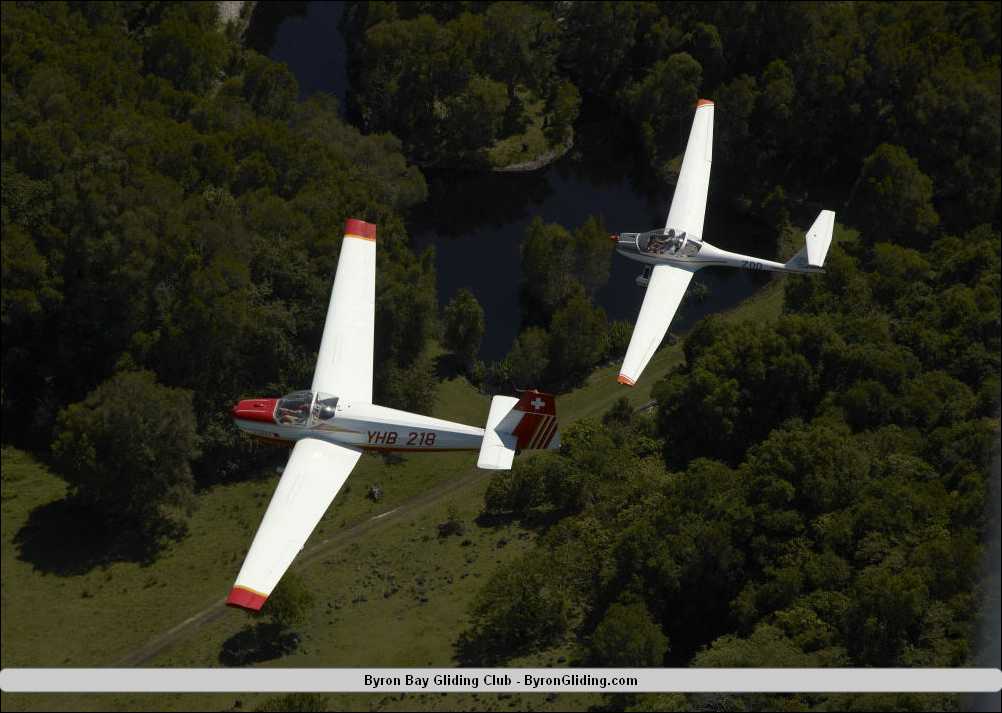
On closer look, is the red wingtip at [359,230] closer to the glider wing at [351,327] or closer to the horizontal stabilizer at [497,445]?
the glider wing at [351,327]

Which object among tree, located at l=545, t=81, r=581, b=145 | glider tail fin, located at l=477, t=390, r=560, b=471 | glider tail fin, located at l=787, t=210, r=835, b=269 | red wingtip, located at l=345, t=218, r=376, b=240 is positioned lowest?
tree, located at l=545, t=81, r=581, b=145

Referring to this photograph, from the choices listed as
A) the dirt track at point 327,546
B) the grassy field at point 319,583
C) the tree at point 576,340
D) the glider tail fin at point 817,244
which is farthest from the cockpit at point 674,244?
the dirt track at point 327,546

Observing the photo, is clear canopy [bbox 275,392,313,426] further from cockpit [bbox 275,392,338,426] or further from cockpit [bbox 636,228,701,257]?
cockpit [bbox 636,228,701,257]

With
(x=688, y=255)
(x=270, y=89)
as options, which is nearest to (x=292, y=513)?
(x=688, y=255)

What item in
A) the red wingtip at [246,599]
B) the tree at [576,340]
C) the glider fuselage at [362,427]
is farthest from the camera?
the tree at [576,340]

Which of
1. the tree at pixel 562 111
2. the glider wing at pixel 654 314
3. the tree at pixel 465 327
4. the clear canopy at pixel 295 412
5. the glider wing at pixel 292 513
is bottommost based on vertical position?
the tree at pixel 465 327

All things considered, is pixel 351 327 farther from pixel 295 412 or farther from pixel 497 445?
pixel 497 445

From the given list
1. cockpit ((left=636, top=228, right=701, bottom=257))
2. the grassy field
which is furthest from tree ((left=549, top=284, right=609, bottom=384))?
cockpit ((left=636, top=228, right=701, bottom=257))
